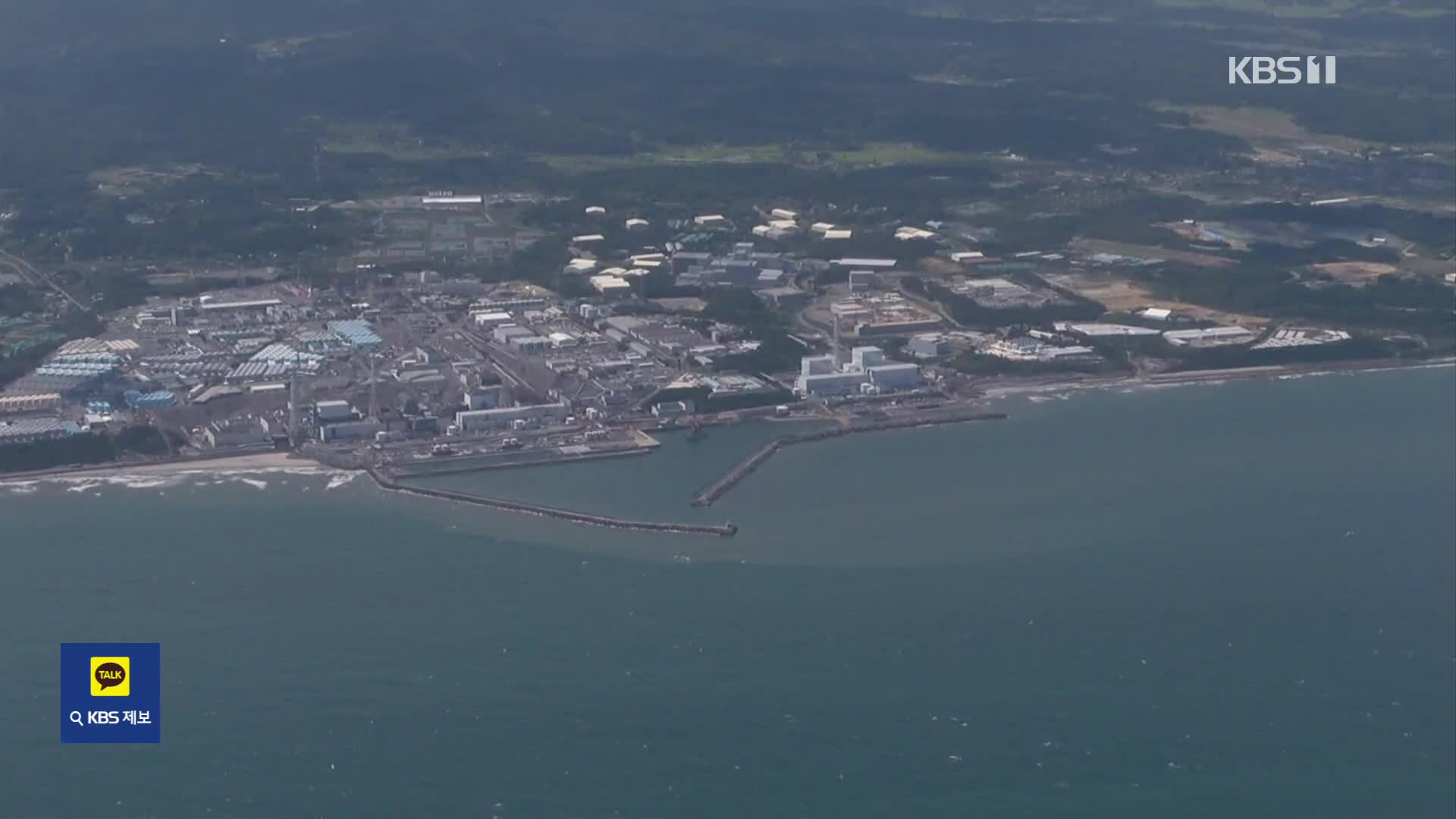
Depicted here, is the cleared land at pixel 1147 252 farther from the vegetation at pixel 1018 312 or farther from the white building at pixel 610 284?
the white building at pixel 610 284

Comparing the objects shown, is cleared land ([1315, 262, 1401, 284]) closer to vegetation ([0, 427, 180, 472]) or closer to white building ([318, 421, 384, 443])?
white building ([318, 421, 384, 443])

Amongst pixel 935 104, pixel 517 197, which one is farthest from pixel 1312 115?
pixel 517 197

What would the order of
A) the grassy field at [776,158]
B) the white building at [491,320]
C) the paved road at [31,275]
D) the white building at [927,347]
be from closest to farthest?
the white building at [927,347], the white building at [491,320], the paved road at [31,275], the grassy field at [776,158]

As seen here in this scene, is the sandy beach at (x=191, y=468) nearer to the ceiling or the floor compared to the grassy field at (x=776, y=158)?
nearer to the floor

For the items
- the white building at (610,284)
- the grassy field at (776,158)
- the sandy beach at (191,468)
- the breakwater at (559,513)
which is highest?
the grassy field at (776,158)

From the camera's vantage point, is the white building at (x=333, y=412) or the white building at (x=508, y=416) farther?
the white building at (x=508, y=416)

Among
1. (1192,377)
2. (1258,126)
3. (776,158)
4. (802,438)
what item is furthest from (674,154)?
(802,438)

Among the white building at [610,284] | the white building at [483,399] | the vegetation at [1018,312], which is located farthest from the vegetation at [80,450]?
the vegetation at [1018,312]
